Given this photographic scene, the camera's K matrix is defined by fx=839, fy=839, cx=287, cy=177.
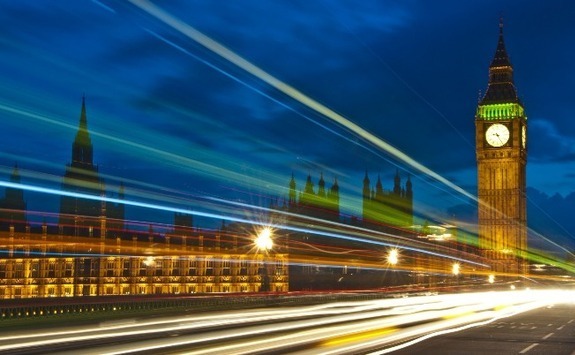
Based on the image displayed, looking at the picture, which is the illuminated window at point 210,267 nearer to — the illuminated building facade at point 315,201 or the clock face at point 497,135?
the illuminated building facade at point 315,201

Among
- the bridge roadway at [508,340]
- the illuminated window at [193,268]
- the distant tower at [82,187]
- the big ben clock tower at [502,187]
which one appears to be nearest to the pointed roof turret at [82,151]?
the distant tower at [82,187]

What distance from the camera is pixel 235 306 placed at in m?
37.8

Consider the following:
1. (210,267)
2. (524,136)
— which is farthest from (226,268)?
(524,136)

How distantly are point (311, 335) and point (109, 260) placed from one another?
7700cm

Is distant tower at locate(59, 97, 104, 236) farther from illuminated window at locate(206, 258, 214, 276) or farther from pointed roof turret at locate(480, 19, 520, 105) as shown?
pointed roof turret at locate(480, 19, 520, 105)

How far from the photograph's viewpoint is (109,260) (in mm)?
96688

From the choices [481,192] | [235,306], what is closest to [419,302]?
[235,306]

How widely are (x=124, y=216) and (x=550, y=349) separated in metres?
94.7

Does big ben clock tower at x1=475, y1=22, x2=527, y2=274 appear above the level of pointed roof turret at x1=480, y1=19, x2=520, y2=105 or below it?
below

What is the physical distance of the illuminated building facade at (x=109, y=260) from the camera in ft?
304

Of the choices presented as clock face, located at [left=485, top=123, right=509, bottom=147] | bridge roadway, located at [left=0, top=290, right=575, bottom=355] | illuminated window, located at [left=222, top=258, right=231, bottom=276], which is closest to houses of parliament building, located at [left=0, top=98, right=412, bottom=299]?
illuminated window, located at [left=222, top=258, right=231, bottom=276]

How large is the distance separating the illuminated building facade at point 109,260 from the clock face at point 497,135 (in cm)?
4676

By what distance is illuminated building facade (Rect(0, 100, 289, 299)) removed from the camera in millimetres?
92562

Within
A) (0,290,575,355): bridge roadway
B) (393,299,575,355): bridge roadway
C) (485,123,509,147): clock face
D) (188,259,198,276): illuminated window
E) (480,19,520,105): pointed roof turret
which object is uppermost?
(480,19,520,105): pointed roof turret
